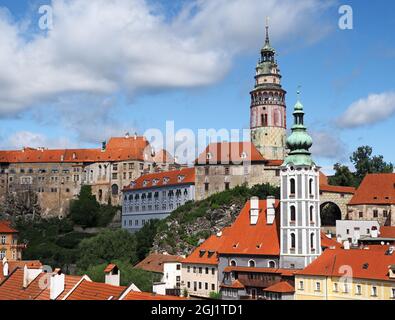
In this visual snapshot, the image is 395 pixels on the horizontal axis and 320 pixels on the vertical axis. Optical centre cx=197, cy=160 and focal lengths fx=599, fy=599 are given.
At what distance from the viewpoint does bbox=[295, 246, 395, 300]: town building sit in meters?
27.0

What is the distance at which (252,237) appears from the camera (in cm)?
3681

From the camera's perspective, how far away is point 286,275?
32.9m

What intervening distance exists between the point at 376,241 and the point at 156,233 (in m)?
19.6

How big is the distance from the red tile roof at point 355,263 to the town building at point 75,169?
133 ft

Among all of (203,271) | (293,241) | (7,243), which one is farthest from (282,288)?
(7,243)

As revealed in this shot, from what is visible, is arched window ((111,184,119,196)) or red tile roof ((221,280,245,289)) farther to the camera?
arched window ((111,184,119,196))

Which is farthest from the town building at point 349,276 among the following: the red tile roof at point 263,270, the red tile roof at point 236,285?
the red tile roof at point 236,285

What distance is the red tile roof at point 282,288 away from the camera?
104ft

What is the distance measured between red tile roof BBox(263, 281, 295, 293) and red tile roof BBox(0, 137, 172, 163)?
4076cm

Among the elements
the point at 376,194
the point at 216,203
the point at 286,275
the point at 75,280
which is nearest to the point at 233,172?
the point at 216,203

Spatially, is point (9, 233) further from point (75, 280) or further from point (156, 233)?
point (75, 280)

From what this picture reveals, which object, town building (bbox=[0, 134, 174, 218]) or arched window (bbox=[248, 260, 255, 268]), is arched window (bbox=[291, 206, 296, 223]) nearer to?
arched window (bbox=[248, 260, 255, 268])

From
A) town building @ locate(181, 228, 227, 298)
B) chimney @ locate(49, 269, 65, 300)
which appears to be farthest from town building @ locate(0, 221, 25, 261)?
chimney @ locate(49, 269, 65, 300)

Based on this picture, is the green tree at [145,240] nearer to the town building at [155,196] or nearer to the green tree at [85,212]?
the town building at [155,196]
